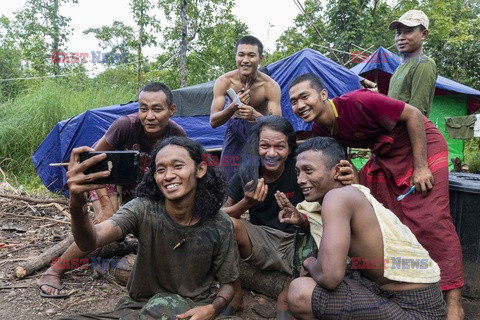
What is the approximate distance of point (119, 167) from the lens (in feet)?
5.14

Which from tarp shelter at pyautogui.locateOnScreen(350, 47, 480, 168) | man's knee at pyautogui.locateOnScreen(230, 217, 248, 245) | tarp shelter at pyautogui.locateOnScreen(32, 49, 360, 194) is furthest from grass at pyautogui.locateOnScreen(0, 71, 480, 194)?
man's knee at pyautogui.locateOnScreen(230, 217, 248, 245)

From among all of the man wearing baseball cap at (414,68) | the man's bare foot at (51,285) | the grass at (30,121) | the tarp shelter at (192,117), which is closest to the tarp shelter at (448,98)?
the tarp shelter at (192,117)

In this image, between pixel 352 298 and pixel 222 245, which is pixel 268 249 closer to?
pixel 222 245

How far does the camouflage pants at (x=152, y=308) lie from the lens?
5.99ft

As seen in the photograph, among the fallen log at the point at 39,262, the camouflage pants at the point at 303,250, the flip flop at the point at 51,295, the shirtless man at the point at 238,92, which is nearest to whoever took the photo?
the camouflage pants at the point at 303,250

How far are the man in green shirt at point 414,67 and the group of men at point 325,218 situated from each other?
12 millimetres

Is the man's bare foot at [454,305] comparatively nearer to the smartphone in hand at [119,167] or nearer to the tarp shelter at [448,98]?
the smartphone in hand at [119,167]

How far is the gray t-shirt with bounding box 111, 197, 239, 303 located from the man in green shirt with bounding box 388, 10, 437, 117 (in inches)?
77.3

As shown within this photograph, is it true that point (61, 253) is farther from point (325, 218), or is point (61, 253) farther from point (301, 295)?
point (325, 218)

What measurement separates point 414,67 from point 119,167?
249cm

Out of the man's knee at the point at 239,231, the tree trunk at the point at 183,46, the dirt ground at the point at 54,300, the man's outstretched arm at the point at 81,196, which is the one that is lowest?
the dirt ground at the point at 54,300

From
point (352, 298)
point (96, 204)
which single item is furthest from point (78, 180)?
point (96, 204)

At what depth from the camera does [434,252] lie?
223 centimetres

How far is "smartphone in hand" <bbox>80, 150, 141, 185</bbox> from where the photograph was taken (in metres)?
1.53
